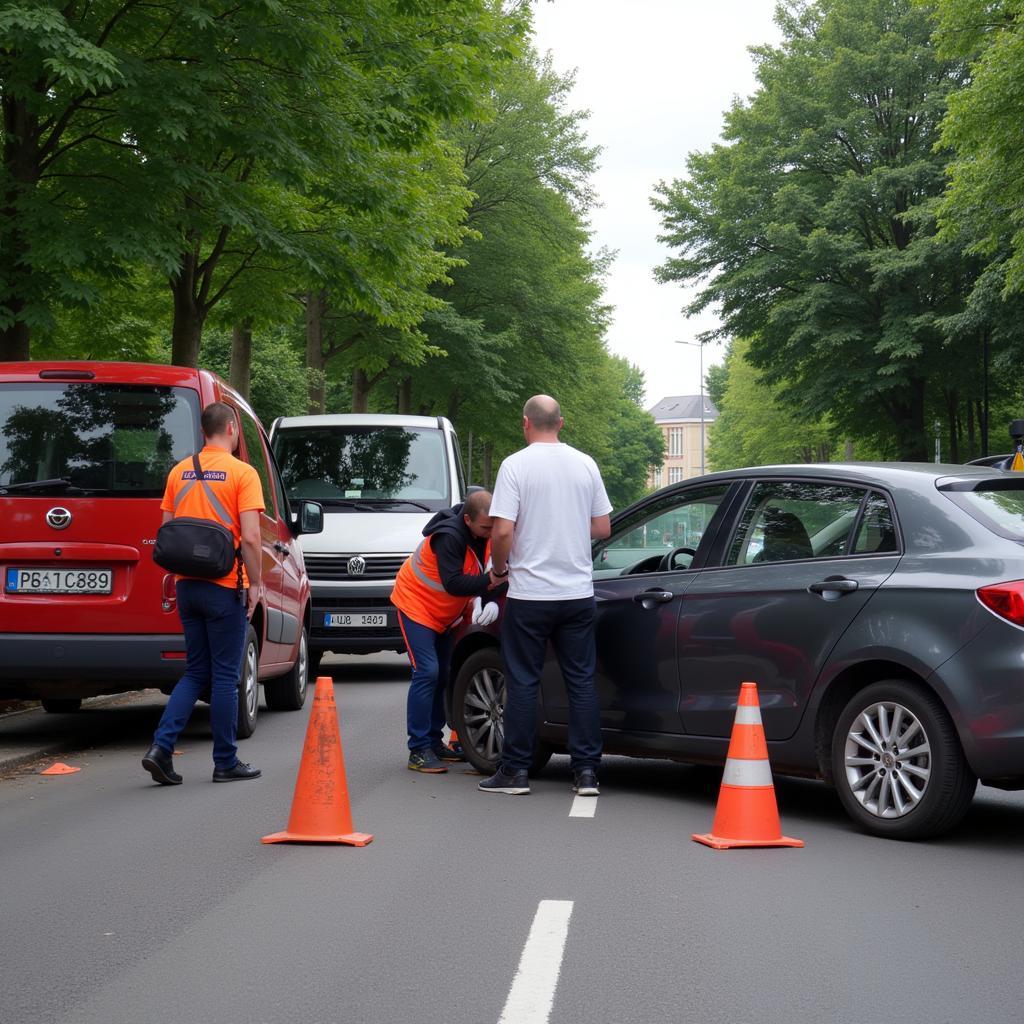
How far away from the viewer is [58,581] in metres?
9.43

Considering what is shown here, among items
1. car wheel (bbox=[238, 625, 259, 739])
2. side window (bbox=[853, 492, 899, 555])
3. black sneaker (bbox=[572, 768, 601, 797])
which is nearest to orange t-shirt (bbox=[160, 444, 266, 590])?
car wheel (bbox=[238, 625, 259, 739])

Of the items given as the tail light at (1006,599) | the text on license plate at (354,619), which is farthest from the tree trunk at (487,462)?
the tail light at (1006,599)

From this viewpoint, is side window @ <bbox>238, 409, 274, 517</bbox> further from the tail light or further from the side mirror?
the tail light

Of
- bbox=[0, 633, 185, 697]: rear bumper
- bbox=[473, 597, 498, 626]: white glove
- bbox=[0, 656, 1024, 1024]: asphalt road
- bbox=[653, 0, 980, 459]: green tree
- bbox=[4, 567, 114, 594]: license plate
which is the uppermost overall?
bbox=[653, 0, 980, 459]: green tree

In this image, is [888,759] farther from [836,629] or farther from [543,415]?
[543,415]

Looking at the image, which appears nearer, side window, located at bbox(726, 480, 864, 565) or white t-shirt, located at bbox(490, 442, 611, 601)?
side window, located at bbox(726, 480, 864, 565)

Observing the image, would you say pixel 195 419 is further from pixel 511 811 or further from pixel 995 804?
pixel 995 804

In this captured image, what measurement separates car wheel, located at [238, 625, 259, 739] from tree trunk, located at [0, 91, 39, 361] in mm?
4024

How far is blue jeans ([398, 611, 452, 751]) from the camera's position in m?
8.86

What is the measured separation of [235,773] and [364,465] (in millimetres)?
7504

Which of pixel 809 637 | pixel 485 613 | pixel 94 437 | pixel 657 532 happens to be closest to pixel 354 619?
pixel 94 437

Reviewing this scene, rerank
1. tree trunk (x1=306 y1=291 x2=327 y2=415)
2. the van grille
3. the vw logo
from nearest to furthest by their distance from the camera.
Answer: the vw logo
the van grille
tree trunk (x1=306 y1=291 x2=327 y2=415)

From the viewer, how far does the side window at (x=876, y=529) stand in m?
7.03

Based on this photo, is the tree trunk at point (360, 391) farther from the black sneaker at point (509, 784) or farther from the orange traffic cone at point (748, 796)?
the orange traffic cone at point (748, 796)
